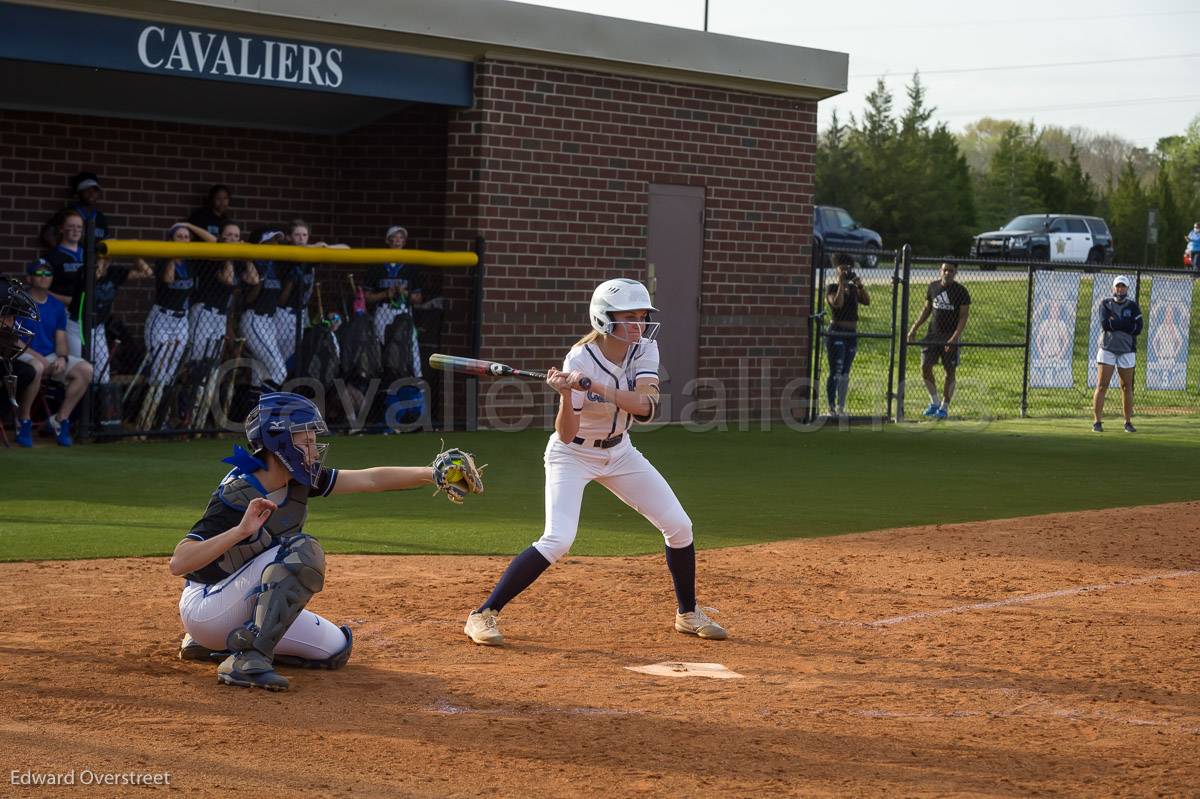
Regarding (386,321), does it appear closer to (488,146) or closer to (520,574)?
(488,146)

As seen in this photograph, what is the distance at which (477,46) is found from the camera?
17125 millimetres

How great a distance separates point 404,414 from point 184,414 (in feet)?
8.30

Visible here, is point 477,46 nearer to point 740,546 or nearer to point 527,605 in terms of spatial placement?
point 740,546

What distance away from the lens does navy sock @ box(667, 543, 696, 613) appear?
746 centimetres

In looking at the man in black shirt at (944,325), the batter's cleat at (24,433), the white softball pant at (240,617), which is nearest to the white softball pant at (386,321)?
the batter's cleat at (24,433)

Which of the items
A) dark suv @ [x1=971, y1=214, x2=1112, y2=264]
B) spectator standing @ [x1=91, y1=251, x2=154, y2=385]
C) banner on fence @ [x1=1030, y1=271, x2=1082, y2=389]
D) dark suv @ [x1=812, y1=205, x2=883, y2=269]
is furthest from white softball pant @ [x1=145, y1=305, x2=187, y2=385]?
dark suv @ [x1=971, y1=214, x2=1112, y2=264]

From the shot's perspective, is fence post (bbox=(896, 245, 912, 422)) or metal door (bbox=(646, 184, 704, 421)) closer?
metal door (bbox=(646, 184, 704, 421))

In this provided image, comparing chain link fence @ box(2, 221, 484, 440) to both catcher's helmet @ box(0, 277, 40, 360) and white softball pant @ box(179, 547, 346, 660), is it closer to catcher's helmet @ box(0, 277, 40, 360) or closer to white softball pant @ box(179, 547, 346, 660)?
catcher's helmet @ box(0, 277, 40, 360)

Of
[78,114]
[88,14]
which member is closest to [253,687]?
[88,14]

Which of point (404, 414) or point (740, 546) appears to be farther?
point (404, 414)

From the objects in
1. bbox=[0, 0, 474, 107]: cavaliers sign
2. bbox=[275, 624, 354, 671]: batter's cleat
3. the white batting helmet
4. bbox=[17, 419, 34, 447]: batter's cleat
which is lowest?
bbox=[275, 624, 354, 671]: batter's cleat

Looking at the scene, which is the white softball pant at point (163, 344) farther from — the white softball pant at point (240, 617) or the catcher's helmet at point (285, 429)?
the catcher's helmet at point (285, 429)

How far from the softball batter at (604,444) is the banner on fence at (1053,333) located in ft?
56.6

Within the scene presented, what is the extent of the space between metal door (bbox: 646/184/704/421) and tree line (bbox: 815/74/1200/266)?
3828 centimetres
